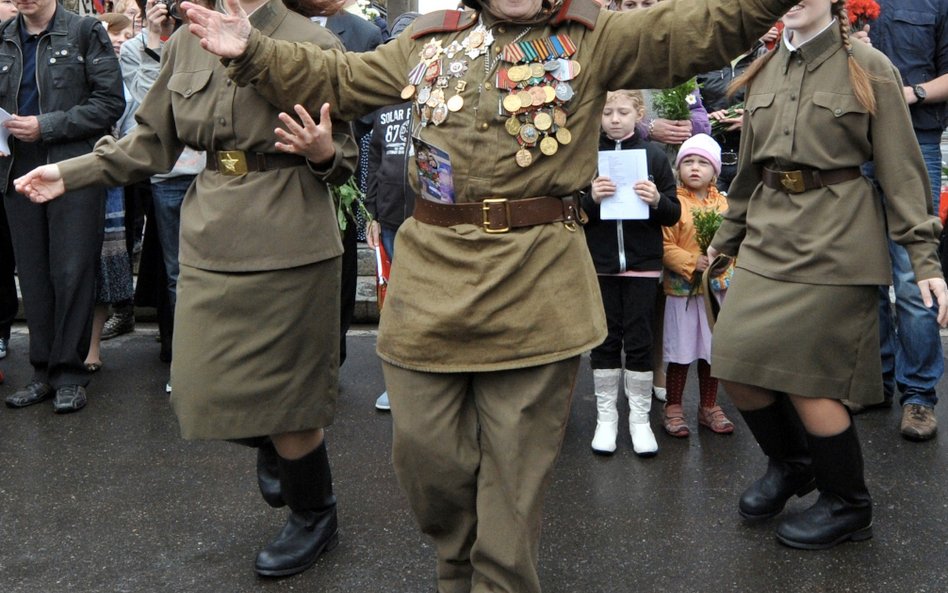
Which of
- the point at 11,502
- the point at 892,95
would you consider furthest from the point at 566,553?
the point at 11,502

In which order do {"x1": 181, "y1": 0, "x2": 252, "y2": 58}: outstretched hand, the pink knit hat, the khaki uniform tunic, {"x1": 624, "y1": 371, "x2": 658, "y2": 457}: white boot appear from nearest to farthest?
the khaki uniform tunic, {"x1": 181, "y1": 0, "x2": 252, "y2": 58}: outstretched hand, {"x1": 624, "y1": 371, "x2": 658, "y2": 457}: white boot, the pink knit hat

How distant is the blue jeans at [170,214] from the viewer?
5.97 m

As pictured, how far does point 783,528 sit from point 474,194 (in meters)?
1.82

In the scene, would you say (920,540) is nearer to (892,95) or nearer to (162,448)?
(892,95)

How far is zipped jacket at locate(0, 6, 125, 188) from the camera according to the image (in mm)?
5723

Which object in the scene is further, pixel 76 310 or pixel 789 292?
pixel 76 310

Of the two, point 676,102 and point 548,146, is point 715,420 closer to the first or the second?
point 676,102

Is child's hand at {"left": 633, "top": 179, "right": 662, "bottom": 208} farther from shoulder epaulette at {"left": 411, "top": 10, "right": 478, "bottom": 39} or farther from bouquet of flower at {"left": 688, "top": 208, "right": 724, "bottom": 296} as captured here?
shoulder epaulette at {"left": 411, "top": 10, "right": 478, "bottom": 39}

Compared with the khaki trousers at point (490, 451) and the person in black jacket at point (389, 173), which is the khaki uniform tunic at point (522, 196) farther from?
the person in black jacket at point (389, 173)

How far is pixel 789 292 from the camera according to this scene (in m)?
3.84

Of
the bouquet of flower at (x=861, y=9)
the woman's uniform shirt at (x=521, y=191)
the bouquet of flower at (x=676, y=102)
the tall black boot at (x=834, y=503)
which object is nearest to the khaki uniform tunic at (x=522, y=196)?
the woman's uniform shirt at (x=521, y=191)

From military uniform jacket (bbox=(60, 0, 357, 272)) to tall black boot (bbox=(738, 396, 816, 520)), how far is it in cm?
167

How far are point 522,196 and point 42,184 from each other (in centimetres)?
155

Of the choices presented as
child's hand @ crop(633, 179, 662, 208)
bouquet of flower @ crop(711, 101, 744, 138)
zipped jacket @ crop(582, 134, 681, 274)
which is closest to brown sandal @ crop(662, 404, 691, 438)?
zipped jacket @ crop(582, 134, 681, 274)
